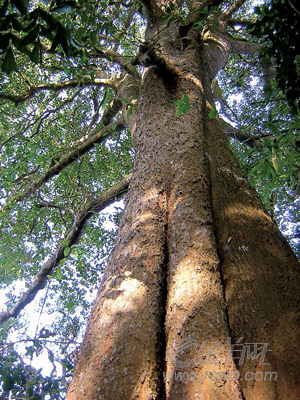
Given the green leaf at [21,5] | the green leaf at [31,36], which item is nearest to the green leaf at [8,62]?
the green leaf at [31,36]

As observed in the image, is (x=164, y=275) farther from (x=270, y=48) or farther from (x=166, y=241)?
(x=270, y=48)

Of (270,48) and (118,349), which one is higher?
(270,48)

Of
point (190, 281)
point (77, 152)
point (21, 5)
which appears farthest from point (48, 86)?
point (190, 281)

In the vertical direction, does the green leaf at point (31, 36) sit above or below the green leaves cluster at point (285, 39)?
below

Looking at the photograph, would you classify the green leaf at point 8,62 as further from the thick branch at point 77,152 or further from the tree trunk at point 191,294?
the thick branch at point 77,152

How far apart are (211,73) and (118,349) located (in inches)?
129

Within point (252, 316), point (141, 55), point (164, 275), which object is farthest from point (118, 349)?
point (141, 55)

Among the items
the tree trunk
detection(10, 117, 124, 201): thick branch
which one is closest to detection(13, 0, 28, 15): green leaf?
the tree trunk

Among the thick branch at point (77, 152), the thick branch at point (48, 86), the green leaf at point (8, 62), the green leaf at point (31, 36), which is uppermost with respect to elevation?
the thick branch at point (48, 86)

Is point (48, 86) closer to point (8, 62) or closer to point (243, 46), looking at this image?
point (243, 46)

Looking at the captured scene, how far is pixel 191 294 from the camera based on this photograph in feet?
4.24

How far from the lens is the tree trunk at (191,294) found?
1078 mm

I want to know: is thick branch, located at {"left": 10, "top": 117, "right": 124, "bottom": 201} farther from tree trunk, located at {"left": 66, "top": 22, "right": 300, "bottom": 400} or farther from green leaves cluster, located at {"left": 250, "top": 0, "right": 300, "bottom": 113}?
green leaves cluster, located at {"left": 250, "top": 0, "right": 300, "bottom": 113}

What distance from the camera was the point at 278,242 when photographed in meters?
1.60
